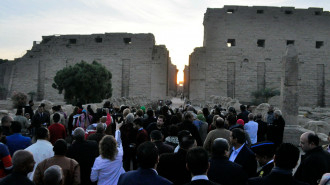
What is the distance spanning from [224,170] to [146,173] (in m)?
0.91

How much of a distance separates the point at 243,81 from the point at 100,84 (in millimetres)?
15619

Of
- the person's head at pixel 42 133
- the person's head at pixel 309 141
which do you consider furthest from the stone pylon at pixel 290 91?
the person's head at pixel 42 133

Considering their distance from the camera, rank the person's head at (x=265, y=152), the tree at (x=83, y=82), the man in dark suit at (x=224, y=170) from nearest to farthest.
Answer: the man in dark suit at (x=224, y=170), the person's head at (x=265, y=152), the tree at (x=83, y=82)

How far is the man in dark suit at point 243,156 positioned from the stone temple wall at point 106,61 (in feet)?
91.3

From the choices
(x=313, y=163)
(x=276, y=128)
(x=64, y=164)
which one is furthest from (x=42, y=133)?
(x=276, y=128)

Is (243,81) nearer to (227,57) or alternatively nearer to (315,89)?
(227,57)

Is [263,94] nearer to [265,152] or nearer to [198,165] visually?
[265,152]

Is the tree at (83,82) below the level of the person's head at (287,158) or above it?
above

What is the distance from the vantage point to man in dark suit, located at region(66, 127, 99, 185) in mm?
4328

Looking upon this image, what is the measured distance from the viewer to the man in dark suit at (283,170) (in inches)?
104

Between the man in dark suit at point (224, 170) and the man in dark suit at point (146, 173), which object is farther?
the man in dark suit at point (224, 170)

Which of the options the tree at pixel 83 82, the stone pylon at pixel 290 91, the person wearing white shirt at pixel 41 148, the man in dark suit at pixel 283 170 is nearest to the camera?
the man in dark suit at pixel 283 170

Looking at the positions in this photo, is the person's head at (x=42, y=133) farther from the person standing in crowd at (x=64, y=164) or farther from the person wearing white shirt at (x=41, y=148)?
the person standing in crowd at (x=64, y=164)

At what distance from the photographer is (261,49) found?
31.8 meters
